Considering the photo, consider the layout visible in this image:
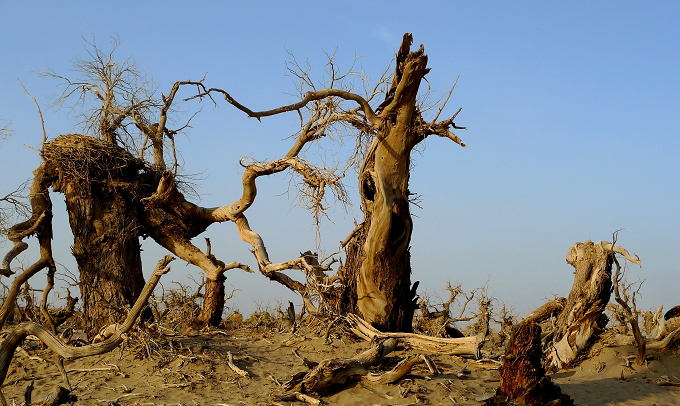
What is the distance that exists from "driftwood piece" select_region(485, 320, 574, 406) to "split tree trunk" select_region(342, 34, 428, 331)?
2.83 m

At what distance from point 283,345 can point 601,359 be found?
5.16 metres

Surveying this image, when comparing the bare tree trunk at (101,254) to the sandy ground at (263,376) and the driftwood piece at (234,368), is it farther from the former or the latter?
the driftwood piece at (234,368)

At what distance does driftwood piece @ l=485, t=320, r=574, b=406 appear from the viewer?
24.0 feet

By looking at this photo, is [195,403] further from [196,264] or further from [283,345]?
[196,264]

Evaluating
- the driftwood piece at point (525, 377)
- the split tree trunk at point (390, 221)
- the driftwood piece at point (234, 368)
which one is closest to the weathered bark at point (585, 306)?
the split tree trunk at point (390, 221)

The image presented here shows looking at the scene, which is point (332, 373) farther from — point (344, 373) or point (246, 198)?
point (246, 198)

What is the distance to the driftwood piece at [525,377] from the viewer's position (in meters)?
7.31

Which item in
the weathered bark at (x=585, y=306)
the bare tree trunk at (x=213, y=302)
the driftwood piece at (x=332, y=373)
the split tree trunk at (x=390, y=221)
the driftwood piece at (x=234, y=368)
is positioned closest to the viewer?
the driftwood piece at (x=332, y=373)

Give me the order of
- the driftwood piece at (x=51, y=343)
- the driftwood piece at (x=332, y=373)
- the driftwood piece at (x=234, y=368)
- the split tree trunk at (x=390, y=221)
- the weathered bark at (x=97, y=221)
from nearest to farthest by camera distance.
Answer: the driftwood piece at (x=51, y=343)
the driftwood piece at (x=332, y=373)
the driftwood piece at (x=234, y=368)
the split tree trunk at (x=390, y=221)
the weathered bark at (x=97, y=221)

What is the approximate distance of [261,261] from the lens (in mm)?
11070

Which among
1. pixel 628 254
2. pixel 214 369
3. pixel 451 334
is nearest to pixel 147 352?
pixel 214 369

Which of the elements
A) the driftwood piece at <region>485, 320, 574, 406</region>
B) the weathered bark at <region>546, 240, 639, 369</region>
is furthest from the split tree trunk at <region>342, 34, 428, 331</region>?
the driftwood piece at <region>485, 320, 574, 406</region>

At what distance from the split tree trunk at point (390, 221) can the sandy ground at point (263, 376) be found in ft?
2.77

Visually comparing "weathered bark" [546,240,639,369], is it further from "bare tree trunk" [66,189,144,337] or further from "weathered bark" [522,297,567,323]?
"bare tree trunk" [66,189,144,337]
